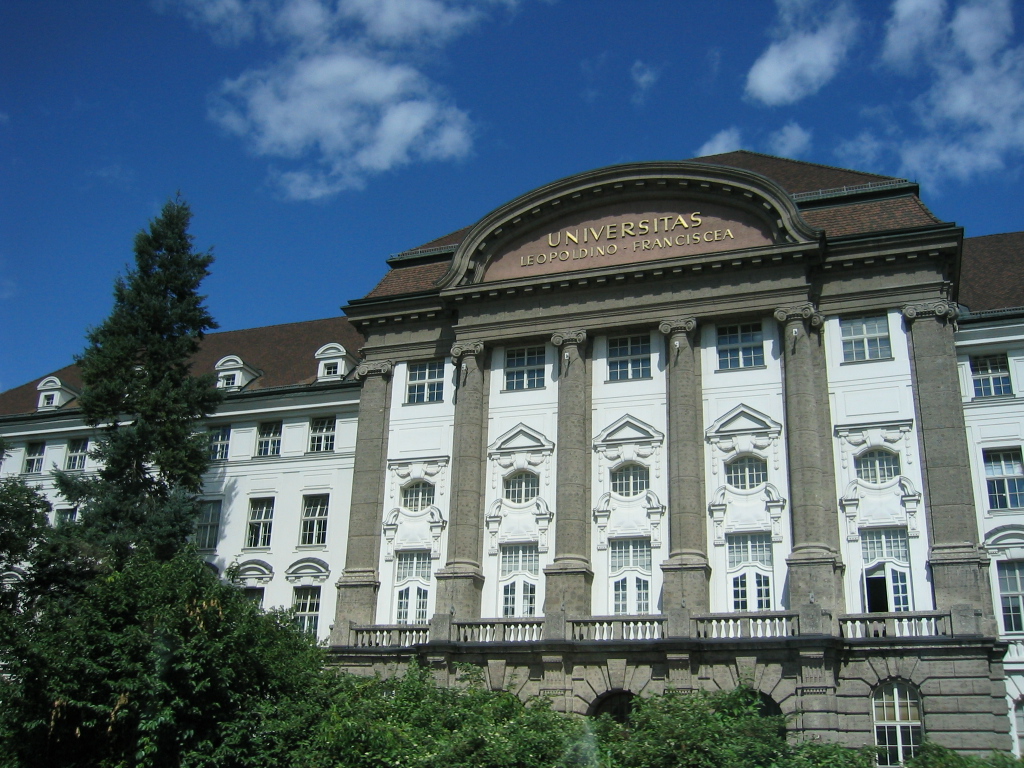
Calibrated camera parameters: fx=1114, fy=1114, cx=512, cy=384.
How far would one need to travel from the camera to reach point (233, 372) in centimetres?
4781

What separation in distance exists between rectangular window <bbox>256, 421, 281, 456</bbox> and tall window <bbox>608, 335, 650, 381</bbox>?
48.3 feet

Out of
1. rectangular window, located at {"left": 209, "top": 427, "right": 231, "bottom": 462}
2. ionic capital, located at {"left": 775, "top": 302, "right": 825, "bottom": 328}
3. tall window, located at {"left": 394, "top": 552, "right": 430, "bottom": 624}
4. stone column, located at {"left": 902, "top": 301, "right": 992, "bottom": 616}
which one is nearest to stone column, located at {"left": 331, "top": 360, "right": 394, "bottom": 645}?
tall window, located at {"left": 394, "top": 552, "right": 430, "bottom": 624}

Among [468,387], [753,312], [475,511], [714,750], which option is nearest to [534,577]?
[475,511]

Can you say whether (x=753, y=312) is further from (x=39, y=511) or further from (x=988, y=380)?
(x=39, y=511)

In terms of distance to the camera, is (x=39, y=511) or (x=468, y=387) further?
(x=39, y=511)

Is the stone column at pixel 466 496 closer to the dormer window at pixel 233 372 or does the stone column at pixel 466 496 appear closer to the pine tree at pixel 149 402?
the pine tree at pixel 149 402

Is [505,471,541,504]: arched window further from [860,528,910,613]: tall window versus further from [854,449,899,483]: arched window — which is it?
[860,528,910,613]: tall window

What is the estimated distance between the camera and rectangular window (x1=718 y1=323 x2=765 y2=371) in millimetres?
36250

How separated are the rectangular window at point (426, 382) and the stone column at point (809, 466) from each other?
485 inches

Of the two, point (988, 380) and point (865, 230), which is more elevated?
point (865, 230)

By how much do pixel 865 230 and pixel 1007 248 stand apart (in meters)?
10.9

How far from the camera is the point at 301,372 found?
1897 inches

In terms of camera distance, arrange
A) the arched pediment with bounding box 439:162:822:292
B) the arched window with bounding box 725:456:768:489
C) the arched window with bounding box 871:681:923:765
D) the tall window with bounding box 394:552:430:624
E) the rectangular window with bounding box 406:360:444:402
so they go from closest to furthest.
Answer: the arched window with bounding box 871:681:923:765, the arched window with bounding box 725:456:768:489, the arched pediment with bounding box 439:162:822:292, the tall window with bounding box 394:552:430:624, the rectangular window with bounding box 406:360:444:402

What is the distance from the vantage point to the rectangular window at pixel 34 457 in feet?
166
